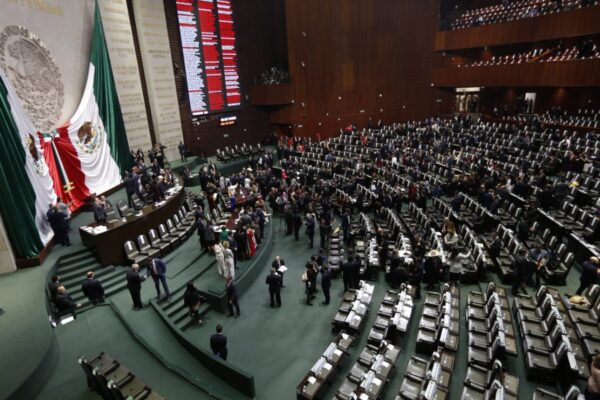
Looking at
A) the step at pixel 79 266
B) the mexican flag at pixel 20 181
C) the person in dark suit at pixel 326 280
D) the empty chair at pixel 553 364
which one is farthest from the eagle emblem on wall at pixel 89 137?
the empty chair at pixel 553 364

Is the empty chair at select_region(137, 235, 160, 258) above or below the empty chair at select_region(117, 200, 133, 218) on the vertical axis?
below

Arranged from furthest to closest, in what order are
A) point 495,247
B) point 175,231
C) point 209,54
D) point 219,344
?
point 209,54
point 175,231
point 495,247
point 219,344

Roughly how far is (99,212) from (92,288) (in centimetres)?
339

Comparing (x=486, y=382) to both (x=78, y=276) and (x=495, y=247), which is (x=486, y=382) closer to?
(x=495, y=247)

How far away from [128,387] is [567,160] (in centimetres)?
1825

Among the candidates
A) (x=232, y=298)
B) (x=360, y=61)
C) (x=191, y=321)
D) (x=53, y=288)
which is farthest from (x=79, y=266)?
(x=360, y=61)

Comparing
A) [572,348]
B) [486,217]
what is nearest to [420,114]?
[486,217]

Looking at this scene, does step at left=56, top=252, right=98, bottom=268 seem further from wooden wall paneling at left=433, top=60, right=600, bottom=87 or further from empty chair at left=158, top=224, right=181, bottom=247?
wooden wall paneling at left=433, top=60, right=600, bottom=87

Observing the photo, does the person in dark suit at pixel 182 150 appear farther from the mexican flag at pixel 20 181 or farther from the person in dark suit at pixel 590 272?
the person in dark suit at pixel 590 272

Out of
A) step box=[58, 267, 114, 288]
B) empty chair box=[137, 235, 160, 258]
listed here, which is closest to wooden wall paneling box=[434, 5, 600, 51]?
empty chair box=[137, 235, 160, 258]

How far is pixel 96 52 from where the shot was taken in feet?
52.9

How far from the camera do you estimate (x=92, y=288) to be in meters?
9.65

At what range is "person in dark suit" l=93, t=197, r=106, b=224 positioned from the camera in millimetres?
12172

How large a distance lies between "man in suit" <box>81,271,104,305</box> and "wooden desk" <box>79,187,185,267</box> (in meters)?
1.79
